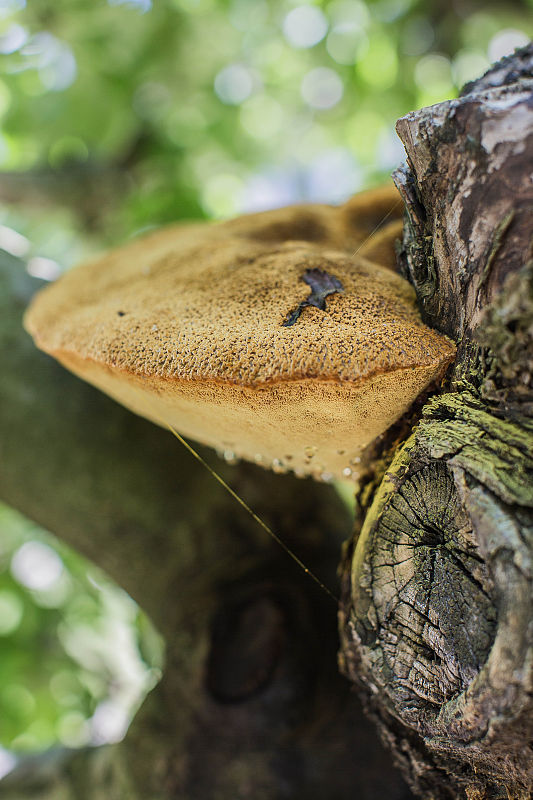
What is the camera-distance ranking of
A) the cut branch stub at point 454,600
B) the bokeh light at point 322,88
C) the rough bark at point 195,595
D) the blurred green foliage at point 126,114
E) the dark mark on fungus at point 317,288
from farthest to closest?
the bokeh light at point 322,88
the blurred green foliage at point 126,114
the rough bark at point 195,595
the dark mark on fungus at point 317,288
the cut branch stub at point 454,600

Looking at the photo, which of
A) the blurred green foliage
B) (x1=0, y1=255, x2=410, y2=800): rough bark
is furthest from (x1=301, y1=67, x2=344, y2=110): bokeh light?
(x1=0, y1=255, x2=410, y2=800): rough bark

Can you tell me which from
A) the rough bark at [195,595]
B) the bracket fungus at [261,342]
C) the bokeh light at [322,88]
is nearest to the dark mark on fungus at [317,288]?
the bracket fungus at [261,342]

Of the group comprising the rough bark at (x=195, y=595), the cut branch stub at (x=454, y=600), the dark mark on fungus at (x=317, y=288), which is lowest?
the rough bark at (x=195, y=595)

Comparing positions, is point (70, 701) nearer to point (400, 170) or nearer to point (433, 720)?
point (433, 720)

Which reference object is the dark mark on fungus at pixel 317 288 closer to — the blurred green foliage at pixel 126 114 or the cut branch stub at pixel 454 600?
the cut branch stub at pixel 454 600

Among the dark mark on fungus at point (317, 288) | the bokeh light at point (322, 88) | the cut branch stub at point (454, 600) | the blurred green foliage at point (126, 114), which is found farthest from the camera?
the bokeh light at point (322, 88)

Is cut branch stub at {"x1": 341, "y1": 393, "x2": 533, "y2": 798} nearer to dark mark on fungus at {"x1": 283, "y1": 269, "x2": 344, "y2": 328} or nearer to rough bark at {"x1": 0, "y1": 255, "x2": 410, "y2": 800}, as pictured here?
dark mark on fungus at {"x1": 283, "y1": 269, "x2": 344, "y2": 328}

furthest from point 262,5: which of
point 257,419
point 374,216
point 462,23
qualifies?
point 257,419
